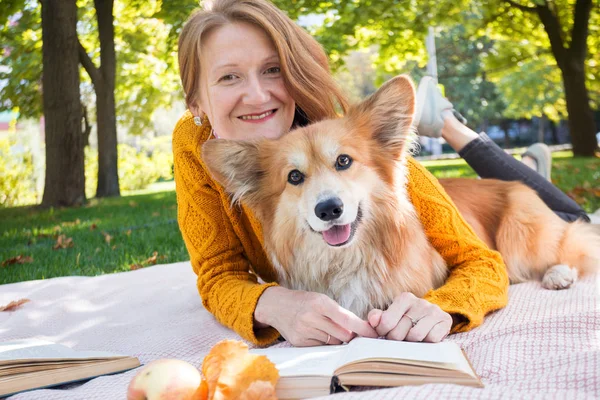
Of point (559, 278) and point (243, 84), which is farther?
point (559, 278)

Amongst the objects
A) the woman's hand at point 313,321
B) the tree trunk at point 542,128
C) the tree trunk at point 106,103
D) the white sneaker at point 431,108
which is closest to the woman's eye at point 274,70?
the woman's hand at point 313,321

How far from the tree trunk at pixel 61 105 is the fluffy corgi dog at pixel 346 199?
7.10 m

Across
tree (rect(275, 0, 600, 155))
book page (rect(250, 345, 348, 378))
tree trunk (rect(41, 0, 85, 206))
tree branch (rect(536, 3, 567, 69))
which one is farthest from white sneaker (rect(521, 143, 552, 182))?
tree branch (rect(536, 3, 567, 69))

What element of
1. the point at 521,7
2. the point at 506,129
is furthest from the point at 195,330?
the point at 506,129

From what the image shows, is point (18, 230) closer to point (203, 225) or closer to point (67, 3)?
point (67, 3)

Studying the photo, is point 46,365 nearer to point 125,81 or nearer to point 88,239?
point 88,239

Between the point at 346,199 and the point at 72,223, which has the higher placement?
the point at 346,199

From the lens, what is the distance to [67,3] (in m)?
8.27

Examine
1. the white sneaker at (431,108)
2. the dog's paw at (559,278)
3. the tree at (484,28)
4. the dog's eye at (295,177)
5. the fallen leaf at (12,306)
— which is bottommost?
the fallen leaf at (12,306)

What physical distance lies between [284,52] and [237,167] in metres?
0.52

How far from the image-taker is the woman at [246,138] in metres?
2.13

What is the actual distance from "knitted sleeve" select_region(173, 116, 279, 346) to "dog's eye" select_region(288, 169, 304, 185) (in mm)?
447

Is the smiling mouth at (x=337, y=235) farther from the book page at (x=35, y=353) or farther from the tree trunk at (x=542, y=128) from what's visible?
the tree trunk at (x=542, y=128)

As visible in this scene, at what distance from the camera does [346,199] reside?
200 cm
